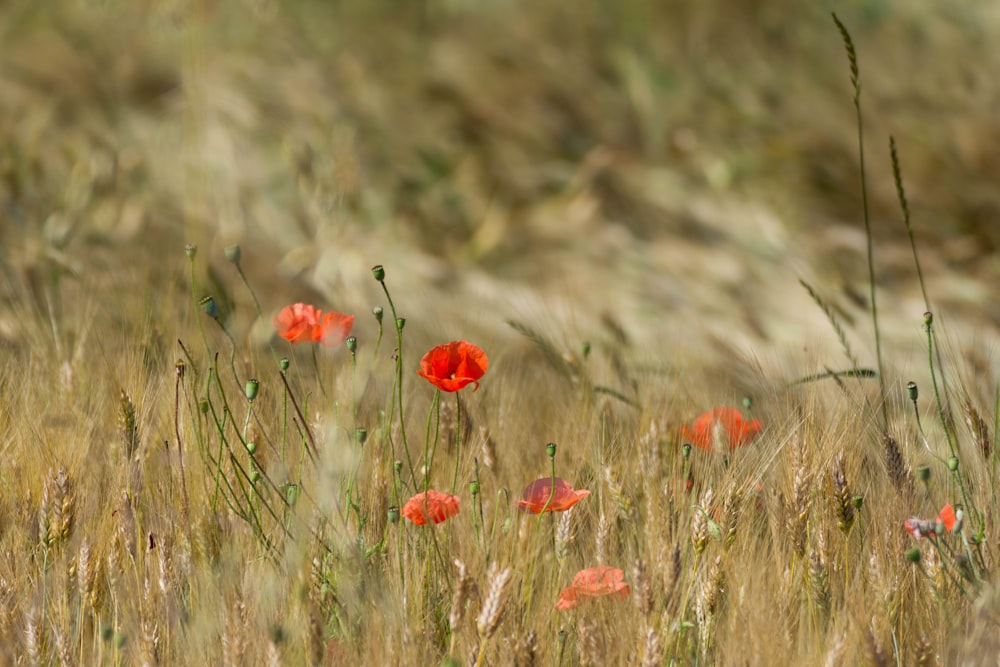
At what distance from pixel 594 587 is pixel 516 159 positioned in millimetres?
1696

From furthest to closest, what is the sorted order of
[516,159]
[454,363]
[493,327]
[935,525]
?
[516,159] → [493,327] → [454,363] → [935,525]

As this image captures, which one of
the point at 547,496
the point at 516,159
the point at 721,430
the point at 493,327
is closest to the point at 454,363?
the point at 547,496

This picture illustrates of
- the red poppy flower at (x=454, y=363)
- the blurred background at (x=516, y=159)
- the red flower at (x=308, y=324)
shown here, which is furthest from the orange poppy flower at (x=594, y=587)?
the blurred background at (x=516, y=159)

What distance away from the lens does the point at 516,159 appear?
2576 millimetres

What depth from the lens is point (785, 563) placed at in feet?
3.51

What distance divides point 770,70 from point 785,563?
1.88 meters

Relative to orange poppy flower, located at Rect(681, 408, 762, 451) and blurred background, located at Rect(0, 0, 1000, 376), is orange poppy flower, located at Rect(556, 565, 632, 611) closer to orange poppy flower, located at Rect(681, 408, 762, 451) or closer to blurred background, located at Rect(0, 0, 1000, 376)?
orange poppy flower, located at Rect(681, 408, 762, 451)

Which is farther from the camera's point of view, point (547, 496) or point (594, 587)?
point (547, 496)

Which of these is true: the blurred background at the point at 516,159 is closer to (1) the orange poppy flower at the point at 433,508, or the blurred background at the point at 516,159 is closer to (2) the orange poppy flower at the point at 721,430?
(2) the orange poppy flower at the point at 721,430

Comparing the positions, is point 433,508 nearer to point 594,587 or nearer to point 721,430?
point 594,587

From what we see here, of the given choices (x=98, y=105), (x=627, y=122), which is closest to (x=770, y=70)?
(x=627, y=122)

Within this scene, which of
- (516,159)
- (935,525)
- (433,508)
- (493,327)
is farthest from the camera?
(516,159)

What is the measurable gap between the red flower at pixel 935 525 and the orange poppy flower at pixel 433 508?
0.37 m

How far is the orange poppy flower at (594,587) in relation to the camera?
0.98 metres
